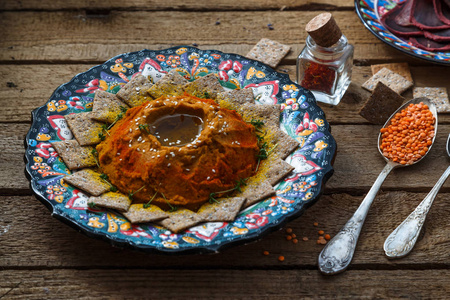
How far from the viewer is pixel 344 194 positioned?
7.91 ft

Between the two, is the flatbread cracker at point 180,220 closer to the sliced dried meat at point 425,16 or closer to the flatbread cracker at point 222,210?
the flatbread cracker at point 222,210

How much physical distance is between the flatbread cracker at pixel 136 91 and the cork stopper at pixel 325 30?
0.88 m

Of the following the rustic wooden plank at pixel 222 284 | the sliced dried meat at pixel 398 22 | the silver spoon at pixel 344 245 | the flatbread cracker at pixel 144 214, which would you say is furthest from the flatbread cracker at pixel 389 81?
the flatbread cracker at pixel 144 214

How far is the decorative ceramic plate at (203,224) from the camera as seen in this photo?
1957 mm

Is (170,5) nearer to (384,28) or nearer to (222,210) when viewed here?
(384,28)

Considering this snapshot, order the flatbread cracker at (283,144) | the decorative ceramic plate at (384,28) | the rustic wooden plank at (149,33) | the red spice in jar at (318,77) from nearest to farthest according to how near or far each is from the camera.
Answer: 1. the flatbread cracker at (283,144)
2. the red spice in jar at (318,77)
3. the decorative ceramic plate at (384,28)
4. the rustic wooden plank at (149,33)

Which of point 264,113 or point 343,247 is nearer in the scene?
point 343,247

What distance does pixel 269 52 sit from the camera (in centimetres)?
313

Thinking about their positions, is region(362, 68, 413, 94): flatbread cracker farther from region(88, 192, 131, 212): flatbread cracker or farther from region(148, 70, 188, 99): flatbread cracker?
region(88, 192, 131, 212): flatbread cracker

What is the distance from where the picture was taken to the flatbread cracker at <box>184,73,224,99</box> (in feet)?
8.59

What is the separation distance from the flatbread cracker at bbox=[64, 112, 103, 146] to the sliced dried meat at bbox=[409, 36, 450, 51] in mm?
1879

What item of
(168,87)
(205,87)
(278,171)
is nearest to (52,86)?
(168,87)

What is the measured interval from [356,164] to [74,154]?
137cm

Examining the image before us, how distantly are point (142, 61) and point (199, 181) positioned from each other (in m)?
0.92
